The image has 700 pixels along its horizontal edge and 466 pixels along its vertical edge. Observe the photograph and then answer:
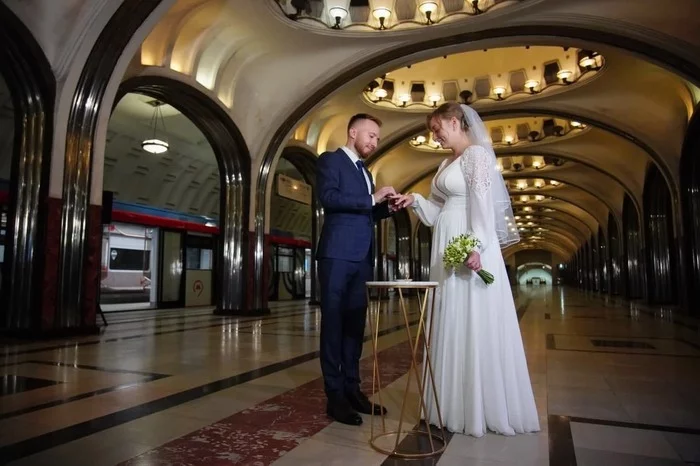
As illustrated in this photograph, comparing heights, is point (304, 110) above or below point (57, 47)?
above

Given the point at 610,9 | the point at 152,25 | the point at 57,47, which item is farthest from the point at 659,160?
the point at 57,47

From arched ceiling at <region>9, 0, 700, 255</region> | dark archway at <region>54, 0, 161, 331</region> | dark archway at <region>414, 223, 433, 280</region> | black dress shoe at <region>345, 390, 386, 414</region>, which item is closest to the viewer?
black dress shoe at <region>345, 390, 386, 414</region>

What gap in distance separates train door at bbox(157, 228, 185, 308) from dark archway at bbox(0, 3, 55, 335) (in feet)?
20.1

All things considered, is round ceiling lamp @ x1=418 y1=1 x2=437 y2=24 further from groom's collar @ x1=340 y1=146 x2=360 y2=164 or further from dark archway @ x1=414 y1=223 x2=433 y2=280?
dark archway @ x1=414 y1=223 x2=433 y2=280

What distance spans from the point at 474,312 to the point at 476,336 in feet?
0.36

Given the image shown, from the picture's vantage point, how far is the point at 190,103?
8992 millimetres

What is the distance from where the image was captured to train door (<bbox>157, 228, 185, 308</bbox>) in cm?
1206

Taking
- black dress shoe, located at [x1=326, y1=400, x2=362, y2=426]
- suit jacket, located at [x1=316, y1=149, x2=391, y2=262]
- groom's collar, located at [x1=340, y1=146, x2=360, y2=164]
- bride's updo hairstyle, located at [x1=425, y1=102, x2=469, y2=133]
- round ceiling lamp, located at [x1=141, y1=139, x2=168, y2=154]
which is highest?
round ceiling lamp, located at [x1=141, y1=139, x2=168, y2=154]

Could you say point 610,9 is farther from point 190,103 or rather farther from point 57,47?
point 57,47

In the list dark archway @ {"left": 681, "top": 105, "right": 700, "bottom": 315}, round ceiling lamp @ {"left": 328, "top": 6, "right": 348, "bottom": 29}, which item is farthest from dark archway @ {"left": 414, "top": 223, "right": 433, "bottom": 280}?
round ceiling lamp @ {"left": 328, "top": 6, "right": 348, "bottom": 29}

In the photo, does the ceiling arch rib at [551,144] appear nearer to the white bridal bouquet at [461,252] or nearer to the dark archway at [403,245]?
the dark archway at [403,245]

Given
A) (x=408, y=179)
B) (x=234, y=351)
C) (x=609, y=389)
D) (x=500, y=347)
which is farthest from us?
(x=408, y=179)

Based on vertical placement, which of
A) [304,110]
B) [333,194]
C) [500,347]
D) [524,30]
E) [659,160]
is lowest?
[500,347]

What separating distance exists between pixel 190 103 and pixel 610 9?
→ 24.5 feet
